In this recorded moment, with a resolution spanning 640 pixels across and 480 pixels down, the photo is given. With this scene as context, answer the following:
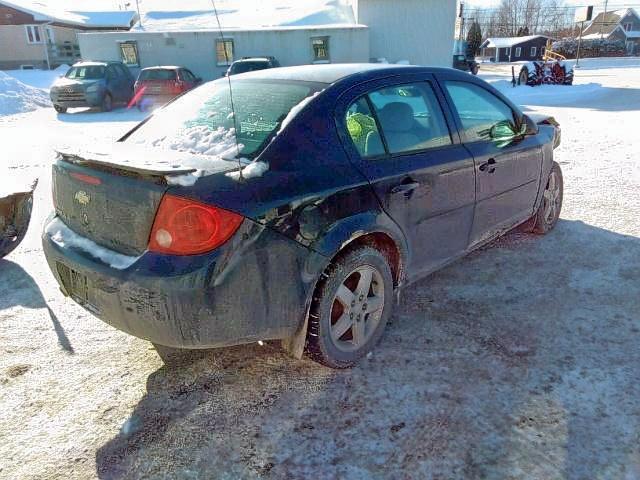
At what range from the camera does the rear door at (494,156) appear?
11.3 ft

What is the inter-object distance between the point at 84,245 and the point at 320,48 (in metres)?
22.1

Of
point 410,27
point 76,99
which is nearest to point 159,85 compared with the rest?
point 76,99

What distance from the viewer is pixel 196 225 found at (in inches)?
85.7

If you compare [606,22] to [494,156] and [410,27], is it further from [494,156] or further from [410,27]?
[494,156]

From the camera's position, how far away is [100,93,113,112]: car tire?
16.5m

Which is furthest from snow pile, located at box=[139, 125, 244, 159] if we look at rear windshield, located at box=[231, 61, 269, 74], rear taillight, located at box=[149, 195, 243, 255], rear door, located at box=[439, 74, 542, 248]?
rear windshield, located at box=[231, 61, 269, 74]

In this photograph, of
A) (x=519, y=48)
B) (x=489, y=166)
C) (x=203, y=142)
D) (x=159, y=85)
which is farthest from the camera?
(x=519, y=48)

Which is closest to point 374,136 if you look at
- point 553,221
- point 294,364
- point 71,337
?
point 294,364

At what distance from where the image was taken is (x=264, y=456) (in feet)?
7.22

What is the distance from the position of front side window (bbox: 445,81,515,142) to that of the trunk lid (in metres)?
1.79

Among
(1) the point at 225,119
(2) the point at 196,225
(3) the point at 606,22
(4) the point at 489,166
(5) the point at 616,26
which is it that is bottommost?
(4) the point at 489,166

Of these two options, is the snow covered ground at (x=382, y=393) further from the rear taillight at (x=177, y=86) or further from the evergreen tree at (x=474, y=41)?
the evergreen tree at (x=474, y=41)

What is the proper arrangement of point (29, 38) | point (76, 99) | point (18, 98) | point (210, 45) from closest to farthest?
point (76, 99) < point (18, 98) < point (210, 45) < point (29, 38)

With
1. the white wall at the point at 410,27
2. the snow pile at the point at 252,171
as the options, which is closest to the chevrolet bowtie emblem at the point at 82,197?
the snow pile at the point at 252,171
